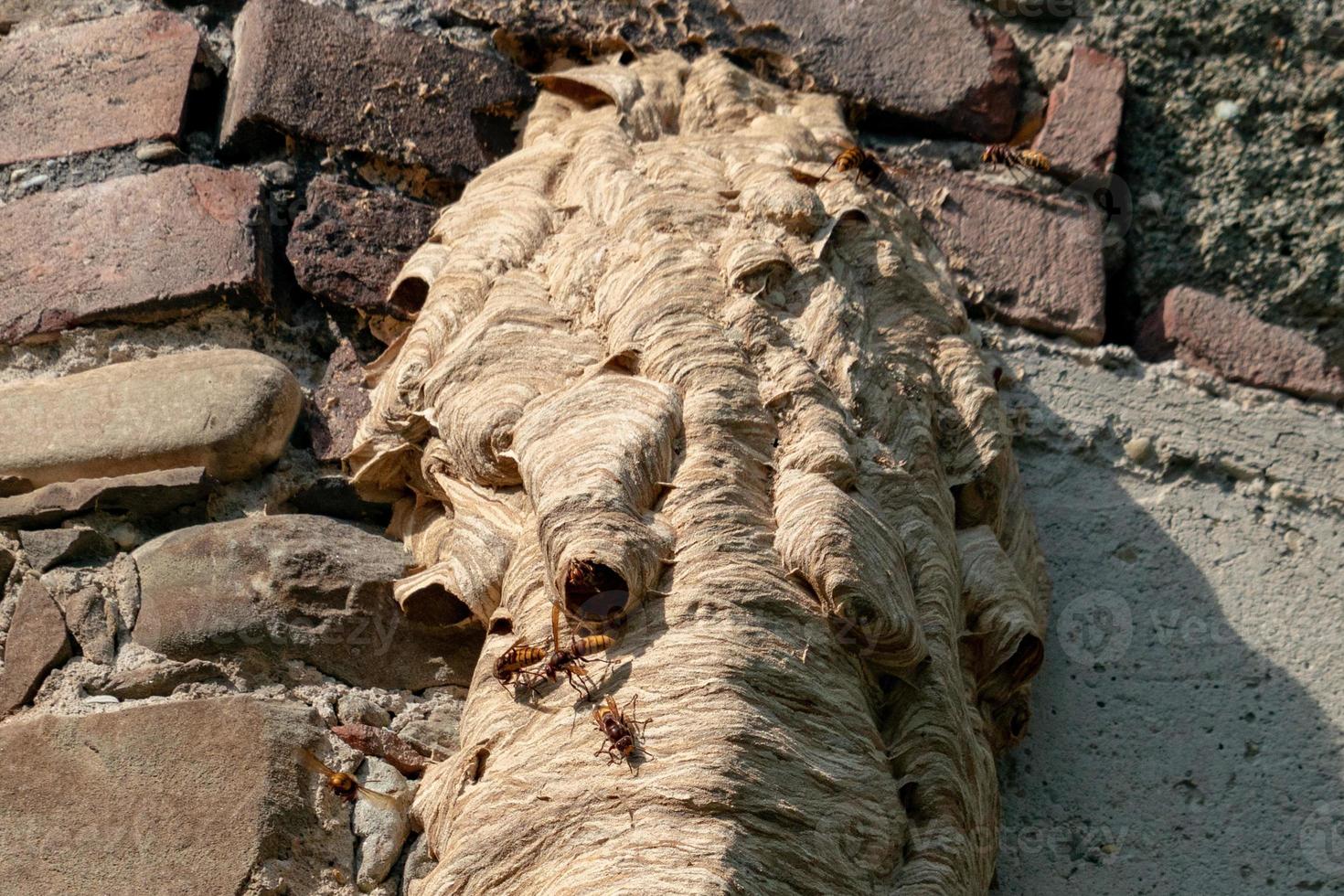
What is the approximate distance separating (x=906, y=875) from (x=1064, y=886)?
17.8 inches

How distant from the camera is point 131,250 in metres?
2.35

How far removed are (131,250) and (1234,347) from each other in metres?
1.85

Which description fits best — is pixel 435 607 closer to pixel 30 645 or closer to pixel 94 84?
pixel 30 645

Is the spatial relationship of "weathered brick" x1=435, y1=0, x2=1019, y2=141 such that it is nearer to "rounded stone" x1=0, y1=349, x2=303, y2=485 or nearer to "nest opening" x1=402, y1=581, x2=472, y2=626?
"rounded stone" x1=0, y1=349, x2=303, y2=485

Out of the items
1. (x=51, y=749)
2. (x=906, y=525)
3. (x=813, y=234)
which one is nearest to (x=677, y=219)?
(x=813, y=234)

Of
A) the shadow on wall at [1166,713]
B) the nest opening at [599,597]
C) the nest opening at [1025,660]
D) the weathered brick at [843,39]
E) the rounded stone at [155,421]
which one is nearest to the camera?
the nest opening at [599,597]

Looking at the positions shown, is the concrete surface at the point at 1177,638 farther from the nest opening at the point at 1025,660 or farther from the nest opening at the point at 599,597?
the nest opening at the point at 599,597

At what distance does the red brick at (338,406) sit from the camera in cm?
221

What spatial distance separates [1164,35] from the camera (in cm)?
283

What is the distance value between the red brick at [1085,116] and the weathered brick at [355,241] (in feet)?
3.80

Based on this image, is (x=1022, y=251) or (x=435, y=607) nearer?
(x=435, y=607)

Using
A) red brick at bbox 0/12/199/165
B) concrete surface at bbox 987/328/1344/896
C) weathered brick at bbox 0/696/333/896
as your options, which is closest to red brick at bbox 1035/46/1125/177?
concrete surface at bbox 987/328/1344/896

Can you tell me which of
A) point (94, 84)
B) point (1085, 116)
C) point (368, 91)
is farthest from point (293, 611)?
point (1085, 116)

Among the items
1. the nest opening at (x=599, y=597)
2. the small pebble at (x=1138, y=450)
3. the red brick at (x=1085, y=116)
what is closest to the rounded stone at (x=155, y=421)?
the nest opening at (x=599, y=597)
